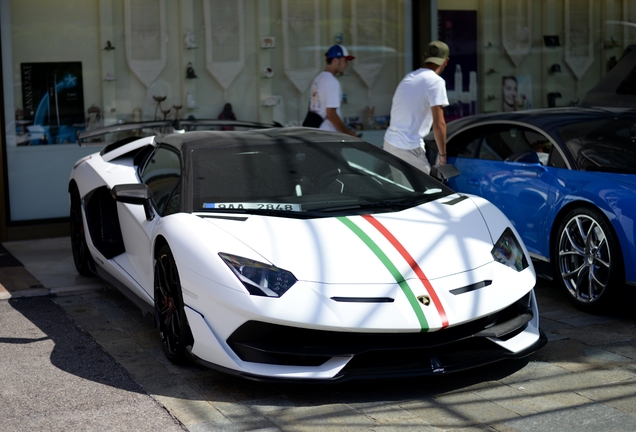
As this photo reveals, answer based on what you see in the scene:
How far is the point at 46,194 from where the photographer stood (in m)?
9.41

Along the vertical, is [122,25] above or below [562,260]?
above

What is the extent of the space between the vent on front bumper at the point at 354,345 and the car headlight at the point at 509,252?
47 centimetres

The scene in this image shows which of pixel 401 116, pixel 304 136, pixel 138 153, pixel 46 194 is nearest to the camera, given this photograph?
pixel 304 136

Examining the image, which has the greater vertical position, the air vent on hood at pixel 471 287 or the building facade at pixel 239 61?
the building facade at pixel 239 61

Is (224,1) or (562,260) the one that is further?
(224,1)

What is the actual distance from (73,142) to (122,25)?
1348 millimetres

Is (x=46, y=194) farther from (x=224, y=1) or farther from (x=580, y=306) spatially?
(x=580, y=306)

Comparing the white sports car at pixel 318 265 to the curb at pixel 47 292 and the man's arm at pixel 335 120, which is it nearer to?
the curb at pixel 47 292

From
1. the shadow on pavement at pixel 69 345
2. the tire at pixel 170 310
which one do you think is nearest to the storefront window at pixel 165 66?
the shadow on pavement at pixel 69 345

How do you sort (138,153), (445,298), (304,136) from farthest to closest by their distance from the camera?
(138,153), (304,136), (445,298)

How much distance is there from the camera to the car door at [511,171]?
6445 mm

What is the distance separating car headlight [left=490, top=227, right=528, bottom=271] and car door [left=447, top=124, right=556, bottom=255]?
53.6 inches

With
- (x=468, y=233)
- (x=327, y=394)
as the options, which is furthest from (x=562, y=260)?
(x=327, y=394)

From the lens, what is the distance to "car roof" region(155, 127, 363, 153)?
5719 millimetres
